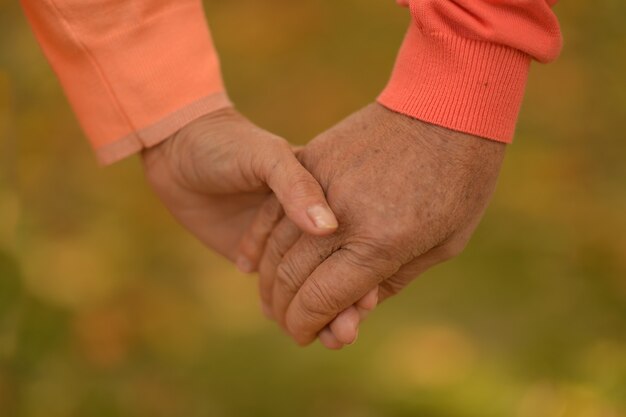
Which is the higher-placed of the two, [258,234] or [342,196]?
[342,196]

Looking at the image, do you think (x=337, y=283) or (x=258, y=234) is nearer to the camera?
(x=337, y=283)

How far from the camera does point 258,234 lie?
98cm

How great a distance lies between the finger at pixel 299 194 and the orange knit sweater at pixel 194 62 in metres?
0.13

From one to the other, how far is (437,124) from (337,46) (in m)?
1.01

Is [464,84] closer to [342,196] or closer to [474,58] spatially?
[474,58]

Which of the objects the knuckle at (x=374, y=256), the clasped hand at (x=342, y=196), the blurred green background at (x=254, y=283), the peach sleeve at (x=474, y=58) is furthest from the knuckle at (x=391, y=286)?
the blurred green background at (x=254, y=283)

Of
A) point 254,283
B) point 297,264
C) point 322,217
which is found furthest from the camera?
point 254,283

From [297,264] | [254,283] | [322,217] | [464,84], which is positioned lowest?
[254,283]

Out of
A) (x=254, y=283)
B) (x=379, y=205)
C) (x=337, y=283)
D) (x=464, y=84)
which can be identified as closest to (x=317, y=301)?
(x=337, y=283)

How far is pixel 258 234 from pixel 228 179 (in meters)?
0.10

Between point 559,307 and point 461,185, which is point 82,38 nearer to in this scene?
point 461,185

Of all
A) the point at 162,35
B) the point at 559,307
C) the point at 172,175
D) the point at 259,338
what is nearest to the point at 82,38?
the point at 162,35

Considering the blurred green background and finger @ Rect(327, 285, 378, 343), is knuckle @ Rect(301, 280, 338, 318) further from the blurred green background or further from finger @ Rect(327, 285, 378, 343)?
the blurred green background

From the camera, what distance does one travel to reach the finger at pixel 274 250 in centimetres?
91
